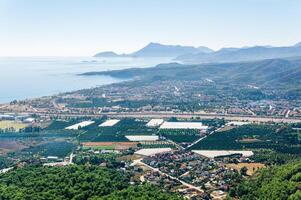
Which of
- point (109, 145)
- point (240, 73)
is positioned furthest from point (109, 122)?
point (240, 73)

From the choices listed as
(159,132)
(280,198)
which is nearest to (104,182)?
(280,198)

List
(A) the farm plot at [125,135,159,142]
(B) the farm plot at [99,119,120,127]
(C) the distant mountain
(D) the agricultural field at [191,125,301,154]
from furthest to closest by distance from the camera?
(C) the distant mountain, (B) the farm plot at [99,119,120,127], (A) the farm plot at [125,135,159,142], (D) the agricultural field at [191,125,301,154]

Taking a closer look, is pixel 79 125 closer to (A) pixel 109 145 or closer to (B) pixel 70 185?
(A) pixel 109 145

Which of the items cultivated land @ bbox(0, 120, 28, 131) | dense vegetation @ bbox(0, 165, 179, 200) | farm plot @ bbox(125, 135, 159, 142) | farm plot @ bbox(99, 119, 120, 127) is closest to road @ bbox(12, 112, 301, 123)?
farm plot @ bbox(99, 119, 120, 127)

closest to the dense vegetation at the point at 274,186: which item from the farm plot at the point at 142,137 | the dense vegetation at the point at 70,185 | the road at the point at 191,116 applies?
the dense vegetation at the point at 70,185

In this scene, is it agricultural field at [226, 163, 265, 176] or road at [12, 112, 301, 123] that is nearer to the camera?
agricultural field at [226, 163, 265, 176]

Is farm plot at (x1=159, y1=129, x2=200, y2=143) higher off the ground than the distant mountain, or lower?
lower

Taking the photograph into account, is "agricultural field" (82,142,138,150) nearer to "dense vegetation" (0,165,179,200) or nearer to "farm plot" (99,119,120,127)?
"farm plot" (99,119,120,127)
